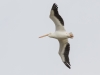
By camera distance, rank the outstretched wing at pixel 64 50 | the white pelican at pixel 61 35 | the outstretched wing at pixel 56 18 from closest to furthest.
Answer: the outstretched wing at pixel 56 18 → the white pelican at pixel 61 35 → the outstretched wing at pixel 64 50

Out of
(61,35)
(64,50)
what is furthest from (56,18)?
(64,50)

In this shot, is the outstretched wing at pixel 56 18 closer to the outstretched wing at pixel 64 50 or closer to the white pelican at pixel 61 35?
the white pelican at pixel 61 35

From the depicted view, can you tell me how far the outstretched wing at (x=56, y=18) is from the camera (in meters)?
39.1

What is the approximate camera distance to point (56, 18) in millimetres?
39594

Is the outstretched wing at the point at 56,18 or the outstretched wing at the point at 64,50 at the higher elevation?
the outstretched wing at the point at 56,18

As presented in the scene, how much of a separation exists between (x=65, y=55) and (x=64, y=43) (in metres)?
0.85

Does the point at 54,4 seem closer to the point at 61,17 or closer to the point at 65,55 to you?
the point at 61,17

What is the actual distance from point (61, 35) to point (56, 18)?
122 cm

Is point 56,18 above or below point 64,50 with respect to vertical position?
above

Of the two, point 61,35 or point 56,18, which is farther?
point 61,35

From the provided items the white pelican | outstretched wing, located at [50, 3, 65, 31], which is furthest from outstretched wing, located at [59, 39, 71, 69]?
outstretched wing, located at [50, 3, 65, 31]

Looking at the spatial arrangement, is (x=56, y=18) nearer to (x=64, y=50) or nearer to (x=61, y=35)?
(x=61, y=35)

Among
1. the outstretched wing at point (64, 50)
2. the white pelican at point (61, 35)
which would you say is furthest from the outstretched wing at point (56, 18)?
the outstretched wing at point (64, 50)

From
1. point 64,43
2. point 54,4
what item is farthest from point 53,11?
point 64,43
